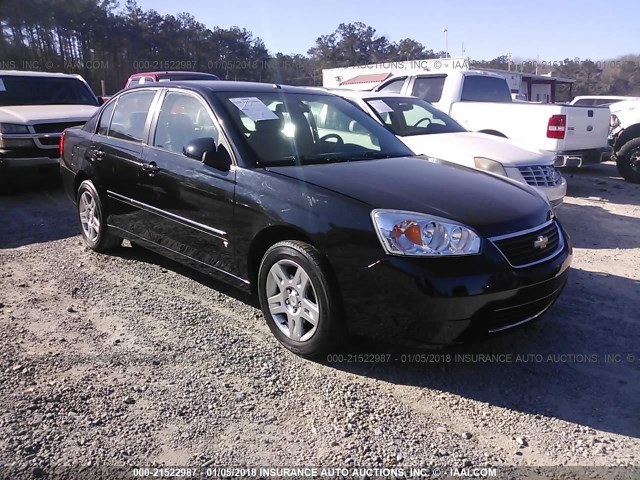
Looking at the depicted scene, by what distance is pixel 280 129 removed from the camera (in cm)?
409

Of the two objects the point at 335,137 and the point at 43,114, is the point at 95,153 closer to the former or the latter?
the point at 335,137

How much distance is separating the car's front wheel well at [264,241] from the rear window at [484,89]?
702 cm

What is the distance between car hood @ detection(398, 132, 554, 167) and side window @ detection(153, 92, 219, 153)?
3.16 m

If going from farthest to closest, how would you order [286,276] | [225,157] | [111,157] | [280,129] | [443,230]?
1. [111,157]
2. [280,129]
3. [225,157]
4. [286,276]
5. [443,230]

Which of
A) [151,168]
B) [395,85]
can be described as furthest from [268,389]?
[395,85]

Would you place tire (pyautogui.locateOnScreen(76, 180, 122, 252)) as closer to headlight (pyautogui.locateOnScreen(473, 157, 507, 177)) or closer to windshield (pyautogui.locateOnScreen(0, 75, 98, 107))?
headlight (pyautogui.locateOnScreen(473, 157, 507, 177))

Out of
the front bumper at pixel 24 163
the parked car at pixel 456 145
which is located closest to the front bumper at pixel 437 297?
the parked car at pixel 456 145

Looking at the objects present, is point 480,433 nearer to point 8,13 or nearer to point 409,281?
point 409,281

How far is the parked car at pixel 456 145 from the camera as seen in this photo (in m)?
6.33

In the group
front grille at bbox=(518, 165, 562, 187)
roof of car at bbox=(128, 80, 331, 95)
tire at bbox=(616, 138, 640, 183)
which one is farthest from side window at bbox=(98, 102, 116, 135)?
tire at bbox=(616, 138, 640, 183)

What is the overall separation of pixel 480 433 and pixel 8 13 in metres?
40.9

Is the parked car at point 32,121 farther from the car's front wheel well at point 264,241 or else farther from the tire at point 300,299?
the tire at point 300,299


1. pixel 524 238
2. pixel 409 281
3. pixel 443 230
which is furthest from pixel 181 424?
pixel 524 238

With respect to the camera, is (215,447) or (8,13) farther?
(8,13)
